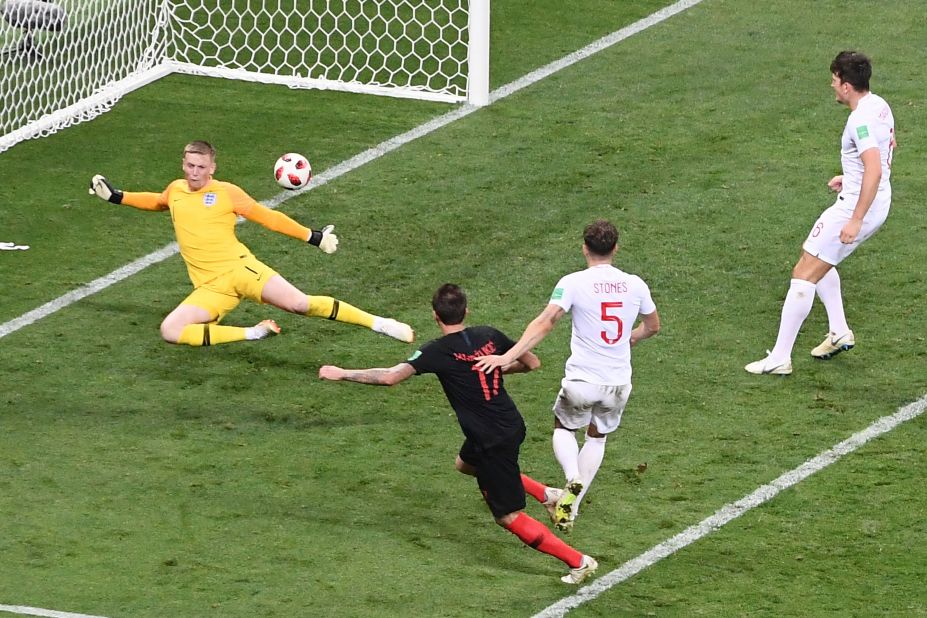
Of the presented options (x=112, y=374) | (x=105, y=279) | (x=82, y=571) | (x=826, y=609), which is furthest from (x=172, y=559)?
(x=105, y=279)

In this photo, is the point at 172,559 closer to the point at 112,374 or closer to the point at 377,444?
the point at 377,444

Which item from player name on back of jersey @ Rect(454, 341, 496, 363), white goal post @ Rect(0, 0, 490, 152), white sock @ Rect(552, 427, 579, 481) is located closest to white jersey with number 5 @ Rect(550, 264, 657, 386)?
white sock @ Rect(552, 427, 579, 481)

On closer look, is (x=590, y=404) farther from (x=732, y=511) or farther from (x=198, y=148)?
(x=198, y=148)

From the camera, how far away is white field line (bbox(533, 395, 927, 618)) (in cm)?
918

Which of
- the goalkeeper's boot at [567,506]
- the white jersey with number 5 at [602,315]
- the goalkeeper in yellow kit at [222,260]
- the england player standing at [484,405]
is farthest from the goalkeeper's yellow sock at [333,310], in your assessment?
the goalkeeper's boot at [567,506]

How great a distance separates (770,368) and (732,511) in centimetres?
190

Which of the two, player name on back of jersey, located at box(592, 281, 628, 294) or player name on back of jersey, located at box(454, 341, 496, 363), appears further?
player name on back of jersey, located at box(592, 281, 628, 294)

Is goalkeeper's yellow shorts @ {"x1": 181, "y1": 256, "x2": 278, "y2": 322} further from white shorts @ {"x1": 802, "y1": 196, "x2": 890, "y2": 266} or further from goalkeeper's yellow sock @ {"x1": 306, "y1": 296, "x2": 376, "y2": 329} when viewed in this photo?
white shorts @ {"x1": 802, "y1": 196, "x2": 890, "y2": 266}

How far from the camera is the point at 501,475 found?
912 cm

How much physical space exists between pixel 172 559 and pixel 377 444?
6.00ft

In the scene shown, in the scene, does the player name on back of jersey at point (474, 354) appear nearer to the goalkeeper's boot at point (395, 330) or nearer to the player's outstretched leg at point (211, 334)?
the goalkeeper's boot at point (395, 330)

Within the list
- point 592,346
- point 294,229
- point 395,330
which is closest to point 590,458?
point 592,346

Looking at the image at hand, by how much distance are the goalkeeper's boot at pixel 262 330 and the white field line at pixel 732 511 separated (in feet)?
10.8

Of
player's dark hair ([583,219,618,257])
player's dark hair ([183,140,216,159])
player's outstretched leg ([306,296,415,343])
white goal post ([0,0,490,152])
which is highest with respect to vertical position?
white goal post ([0,0,490,152])
